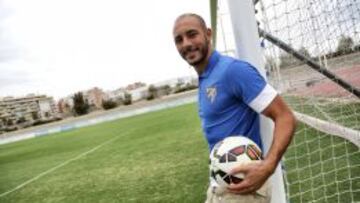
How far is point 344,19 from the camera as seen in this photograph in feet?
14.6

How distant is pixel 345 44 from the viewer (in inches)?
185

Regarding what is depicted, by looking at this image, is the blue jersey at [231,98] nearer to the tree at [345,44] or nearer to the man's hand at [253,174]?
the man's hand at [253,174]

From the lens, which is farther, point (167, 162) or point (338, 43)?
point (167, 162)

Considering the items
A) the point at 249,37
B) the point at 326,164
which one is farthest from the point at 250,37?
the point at 326,164

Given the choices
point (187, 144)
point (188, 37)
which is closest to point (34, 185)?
point (187, 144)

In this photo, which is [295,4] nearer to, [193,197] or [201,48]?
[201,48]

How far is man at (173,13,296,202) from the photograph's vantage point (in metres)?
2.19

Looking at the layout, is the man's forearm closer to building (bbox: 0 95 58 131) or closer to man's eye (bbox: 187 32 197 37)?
man's eye (bbox: 187 32 197 37)

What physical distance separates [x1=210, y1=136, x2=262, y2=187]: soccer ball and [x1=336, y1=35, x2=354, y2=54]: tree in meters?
2.51

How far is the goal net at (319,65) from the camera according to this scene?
410cm

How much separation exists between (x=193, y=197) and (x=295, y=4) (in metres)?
2.94

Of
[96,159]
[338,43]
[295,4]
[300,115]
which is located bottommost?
[96,159]

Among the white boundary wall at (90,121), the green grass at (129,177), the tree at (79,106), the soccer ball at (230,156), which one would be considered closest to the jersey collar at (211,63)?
the soccer ball at (230,156)

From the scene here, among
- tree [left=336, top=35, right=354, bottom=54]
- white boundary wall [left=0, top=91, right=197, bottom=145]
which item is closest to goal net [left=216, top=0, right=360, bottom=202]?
tree [left=336, top=35, right=354, bottom=54]
